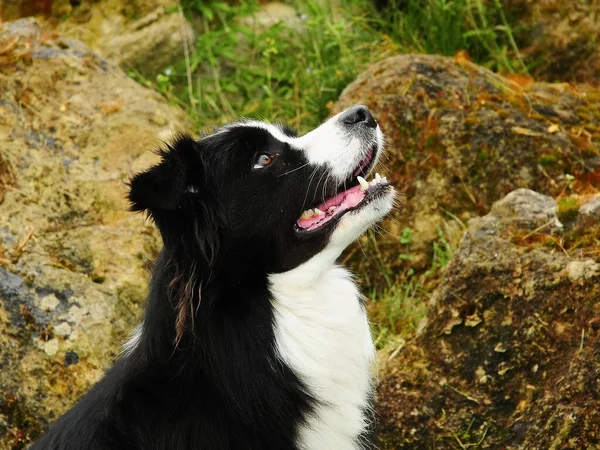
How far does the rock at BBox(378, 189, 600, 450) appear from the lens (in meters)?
3.88

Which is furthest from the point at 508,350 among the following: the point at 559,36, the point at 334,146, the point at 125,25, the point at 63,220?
the point at 125,25

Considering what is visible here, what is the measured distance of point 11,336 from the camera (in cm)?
448

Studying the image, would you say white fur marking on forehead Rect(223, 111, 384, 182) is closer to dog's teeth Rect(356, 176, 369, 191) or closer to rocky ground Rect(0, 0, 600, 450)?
dog's teeth Rect(356, 176, 369, 191)

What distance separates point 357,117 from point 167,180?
0.91 meters

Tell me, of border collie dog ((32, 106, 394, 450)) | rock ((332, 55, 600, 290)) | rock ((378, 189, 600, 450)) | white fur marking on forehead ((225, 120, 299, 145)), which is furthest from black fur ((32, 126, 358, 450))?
rock ((332, 55, 600, 290))

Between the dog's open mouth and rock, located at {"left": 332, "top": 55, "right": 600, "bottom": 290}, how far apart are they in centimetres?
201

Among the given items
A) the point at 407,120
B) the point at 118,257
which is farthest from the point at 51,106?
the point at 407,120

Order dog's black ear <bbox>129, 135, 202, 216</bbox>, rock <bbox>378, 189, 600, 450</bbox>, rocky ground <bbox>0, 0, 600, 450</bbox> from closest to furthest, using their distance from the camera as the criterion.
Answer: dog's black ear <bbox>129, 135, 202, 216</bbox> < rock <bbox>378, 189, 600, 450</bbox> < rocky ground <bbox>0, 0, 600, 450</bbox>

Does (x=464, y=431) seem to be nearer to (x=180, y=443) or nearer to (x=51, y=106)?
(x=180, y=443)

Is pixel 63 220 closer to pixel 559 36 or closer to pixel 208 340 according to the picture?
pixel 208 340

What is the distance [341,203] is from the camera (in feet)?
11.7

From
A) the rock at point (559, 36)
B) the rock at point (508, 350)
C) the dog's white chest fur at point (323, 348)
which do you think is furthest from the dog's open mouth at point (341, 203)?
the rock at point (559, 36)

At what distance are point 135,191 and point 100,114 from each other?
3.10 meters

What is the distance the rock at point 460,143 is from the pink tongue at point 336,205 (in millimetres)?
2014
